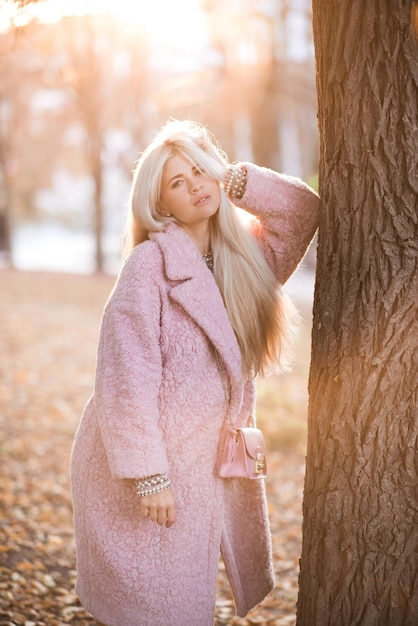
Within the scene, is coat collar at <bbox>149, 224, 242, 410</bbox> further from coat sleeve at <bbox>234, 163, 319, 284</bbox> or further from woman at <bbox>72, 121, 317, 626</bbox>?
coat sleeve at <bbox>234, 163, 319, 284</bbox>

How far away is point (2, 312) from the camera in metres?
13.0

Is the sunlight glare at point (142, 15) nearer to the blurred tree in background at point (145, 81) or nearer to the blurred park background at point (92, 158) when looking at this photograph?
the blurred park background at point (92, 158)

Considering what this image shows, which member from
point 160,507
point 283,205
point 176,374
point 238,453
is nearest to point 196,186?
point 283,205

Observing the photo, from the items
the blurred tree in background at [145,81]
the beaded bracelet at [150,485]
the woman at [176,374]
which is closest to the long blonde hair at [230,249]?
the woman at [176,374]

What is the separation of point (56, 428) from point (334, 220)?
16.7 ft

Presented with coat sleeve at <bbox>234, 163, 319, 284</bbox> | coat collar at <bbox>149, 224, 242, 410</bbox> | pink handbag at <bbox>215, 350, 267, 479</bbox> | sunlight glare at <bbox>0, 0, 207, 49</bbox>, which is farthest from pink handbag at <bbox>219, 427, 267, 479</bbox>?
sunlight glare at <bbox>0, 0, 207, 49</bbox>

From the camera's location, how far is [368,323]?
7.84ft

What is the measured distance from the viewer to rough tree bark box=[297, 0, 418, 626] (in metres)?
2.32

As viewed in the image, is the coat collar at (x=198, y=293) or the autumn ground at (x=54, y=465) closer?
the coat collar at (x=198, y=293)

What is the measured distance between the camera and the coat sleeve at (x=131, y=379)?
2.56m

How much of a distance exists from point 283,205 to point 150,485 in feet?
3.81

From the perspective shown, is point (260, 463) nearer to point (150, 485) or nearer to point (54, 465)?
point (150, 485)

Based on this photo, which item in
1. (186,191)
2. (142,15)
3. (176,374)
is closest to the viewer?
(176,374)

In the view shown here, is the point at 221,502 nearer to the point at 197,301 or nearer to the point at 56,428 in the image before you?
the point at 197,301
